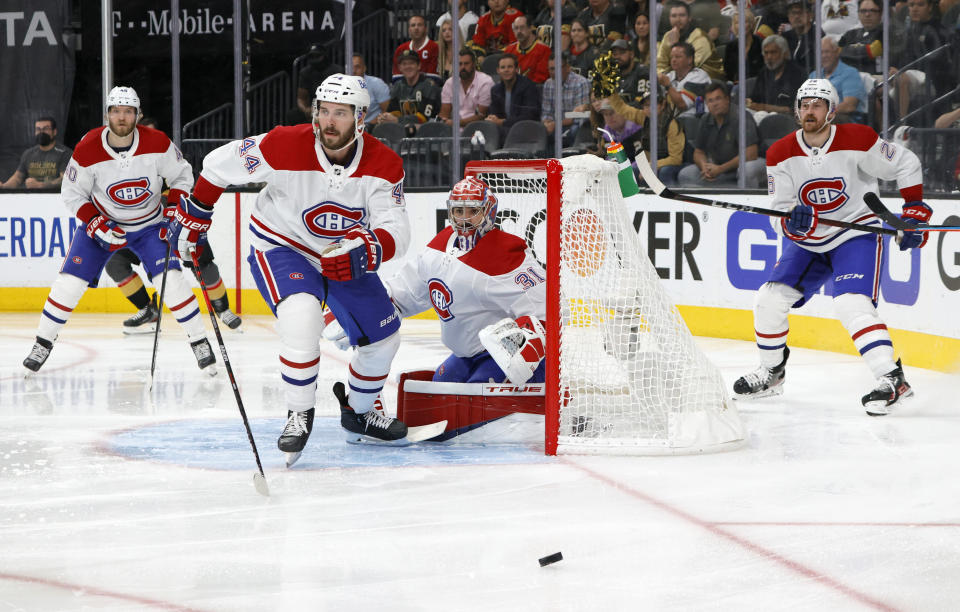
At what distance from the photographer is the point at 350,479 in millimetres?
3266

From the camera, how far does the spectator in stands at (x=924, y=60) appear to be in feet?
20.3

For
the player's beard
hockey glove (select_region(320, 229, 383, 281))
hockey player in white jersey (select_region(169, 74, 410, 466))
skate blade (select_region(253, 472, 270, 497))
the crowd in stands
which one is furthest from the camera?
the crowd in stands

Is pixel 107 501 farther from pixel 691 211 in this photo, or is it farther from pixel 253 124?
pixel 253 124

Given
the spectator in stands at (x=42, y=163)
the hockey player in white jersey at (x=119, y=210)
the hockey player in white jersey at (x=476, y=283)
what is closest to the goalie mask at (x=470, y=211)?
the hockey player in white jersey at (x=476, y=283)

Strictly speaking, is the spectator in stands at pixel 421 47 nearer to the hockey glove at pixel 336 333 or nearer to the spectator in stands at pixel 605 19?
the spectator in stands at pixel 605 19

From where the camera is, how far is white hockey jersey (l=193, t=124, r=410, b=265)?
3.45m

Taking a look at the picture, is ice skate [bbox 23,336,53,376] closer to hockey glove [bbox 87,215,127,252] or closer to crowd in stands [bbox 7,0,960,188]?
hockey glove [bbox 87,215,127,252]

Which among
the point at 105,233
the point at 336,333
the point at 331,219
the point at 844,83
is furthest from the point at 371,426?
the point at 844,83

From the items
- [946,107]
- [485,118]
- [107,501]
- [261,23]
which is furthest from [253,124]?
[107,501]

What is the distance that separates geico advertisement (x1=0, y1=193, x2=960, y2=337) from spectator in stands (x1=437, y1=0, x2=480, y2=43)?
1.24m

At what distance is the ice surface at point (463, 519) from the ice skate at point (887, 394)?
5cm

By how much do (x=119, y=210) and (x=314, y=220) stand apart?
85.4 inches

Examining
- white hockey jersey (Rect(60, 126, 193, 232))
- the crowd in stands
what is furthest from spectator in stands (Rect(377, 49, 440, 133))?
white hockey jersey (Rect(60, 126, 193, 232))

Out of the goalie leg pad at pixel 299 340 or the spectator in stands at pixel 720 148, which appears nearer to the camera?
the goalie leg pad at pixel 299 340
